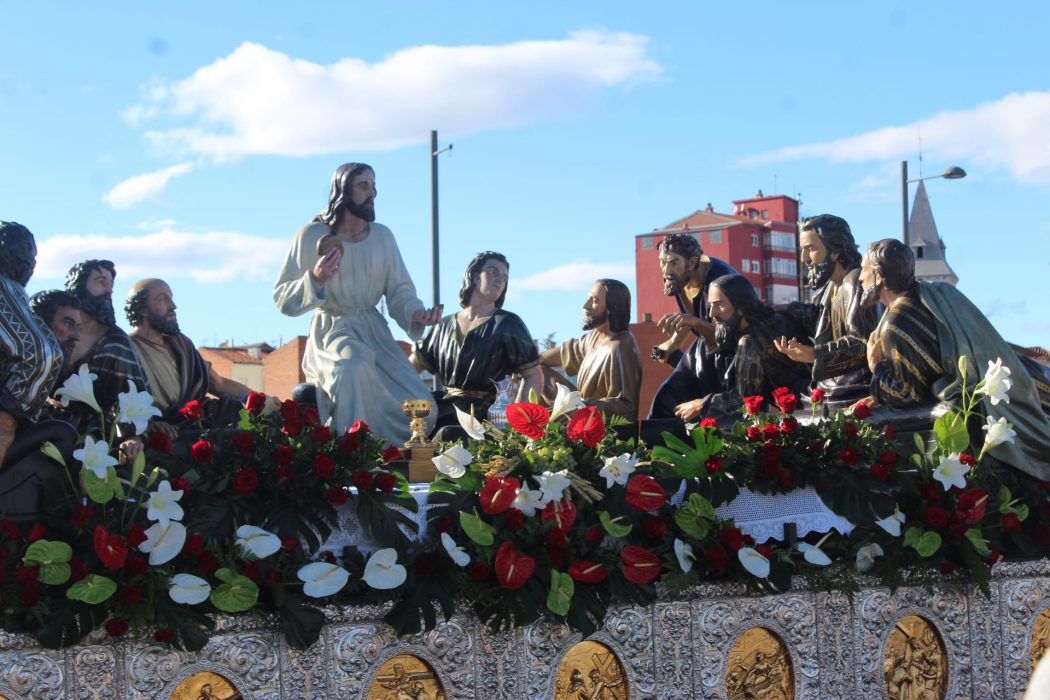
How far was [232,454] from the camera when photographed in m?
5.22

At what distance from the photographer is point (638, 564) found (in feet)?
18.5

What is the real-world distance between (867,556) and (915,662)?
2.33 feet

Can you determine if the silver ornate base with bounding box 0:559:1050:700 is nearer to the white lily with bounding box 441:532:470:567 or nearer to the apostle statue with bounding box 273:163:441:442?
the white lily with bounding box 441:532:470:567

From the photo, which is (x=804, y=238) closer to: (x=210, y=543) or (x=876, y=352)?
(x=876, y=352)

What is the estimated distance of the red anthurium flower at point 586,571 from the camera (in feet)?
17.9

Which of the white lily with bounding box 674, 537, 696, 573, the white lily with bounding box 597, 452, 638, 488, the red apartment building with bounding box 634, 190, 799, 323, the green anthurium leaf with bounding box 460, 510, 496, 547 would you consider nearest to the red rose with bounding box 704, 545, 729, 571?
the white lily with bounding box 674, 537, 696, 573

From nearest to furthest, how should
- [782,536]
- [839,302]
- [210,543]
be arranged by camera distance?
1. [210,543]
2. [782,536]
3. [839,302]

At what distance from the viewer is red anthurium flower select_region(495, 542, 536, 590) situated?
5309mm

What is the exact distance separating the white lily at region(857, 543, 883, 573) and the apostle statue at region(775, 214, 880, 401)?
1592mm

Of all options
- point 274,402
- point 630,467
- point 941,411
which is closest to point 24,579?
point 630,467

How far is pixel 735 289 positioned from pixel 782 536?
7.88 feet

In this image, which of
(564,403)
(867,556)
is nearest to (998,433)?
(867,556)

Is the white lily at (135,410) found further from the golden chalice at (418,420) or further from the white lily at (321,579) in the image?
the golden chalice at (418,420)

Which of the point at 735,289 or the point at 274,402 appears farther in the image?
the point at 735,289
